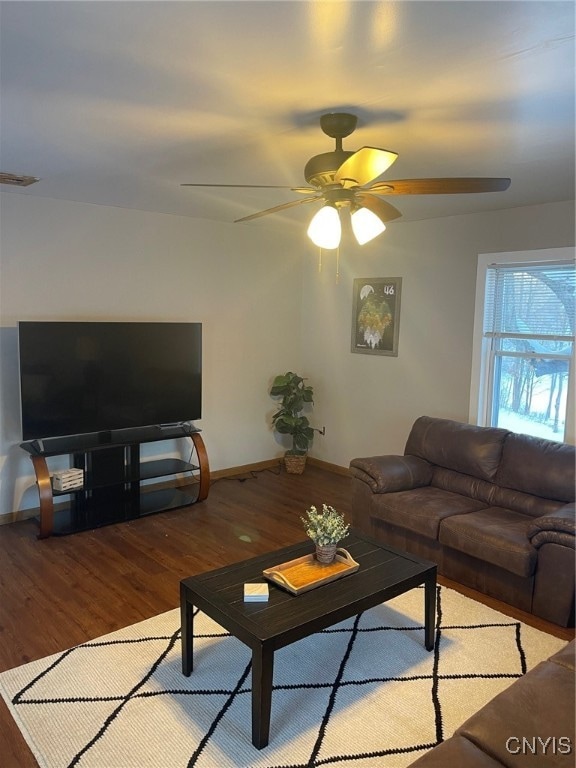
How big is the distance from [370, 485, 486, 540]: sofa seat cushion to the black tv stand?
5.58 feet

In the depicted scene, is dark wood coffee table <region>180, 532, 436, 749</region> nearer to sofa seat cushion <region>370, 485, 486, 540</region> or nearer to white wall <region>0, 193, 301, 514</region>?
sofa seat cushion <region>370, 485, 486, 540</region>

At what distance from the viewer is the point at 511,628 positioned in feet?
10.0

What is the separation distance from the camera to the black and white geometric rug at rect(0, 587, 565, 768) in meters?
2.19

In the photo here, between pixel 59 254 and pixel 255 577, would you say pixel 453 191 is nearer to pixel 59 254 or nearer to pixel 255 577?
pixel 255 577

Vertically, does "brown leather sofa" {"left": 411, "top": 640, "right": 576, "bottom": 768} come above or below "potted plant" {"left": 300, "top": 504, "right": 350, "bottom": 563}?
below

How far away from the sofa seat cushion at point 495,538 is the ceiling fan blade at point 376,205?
6.11 ft

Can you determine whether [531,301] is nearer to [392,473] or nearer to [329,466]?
[392,473]

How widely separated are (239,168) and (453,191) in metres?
1.43

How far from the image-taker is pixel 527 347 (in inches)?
174

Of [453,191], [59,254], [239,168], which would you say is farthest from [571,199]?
[59,254]

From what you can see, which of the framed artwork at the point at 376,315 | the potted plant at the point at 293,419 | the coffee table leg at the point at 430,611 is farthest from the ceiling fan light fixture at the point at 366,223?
the potted plant at the point at 293,419

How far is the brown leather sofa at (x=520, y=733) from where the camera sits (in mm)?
1598

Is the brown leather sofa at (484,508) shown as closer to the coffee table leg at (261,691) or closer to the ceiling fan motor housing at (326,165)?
the coffee table leg at (261,691)

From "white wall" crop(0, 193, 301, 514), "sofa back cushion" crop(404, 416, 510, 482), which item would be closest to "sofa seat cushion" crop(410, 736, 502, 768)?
"sofa back cushion" crop(404, 416, 510, 482)
